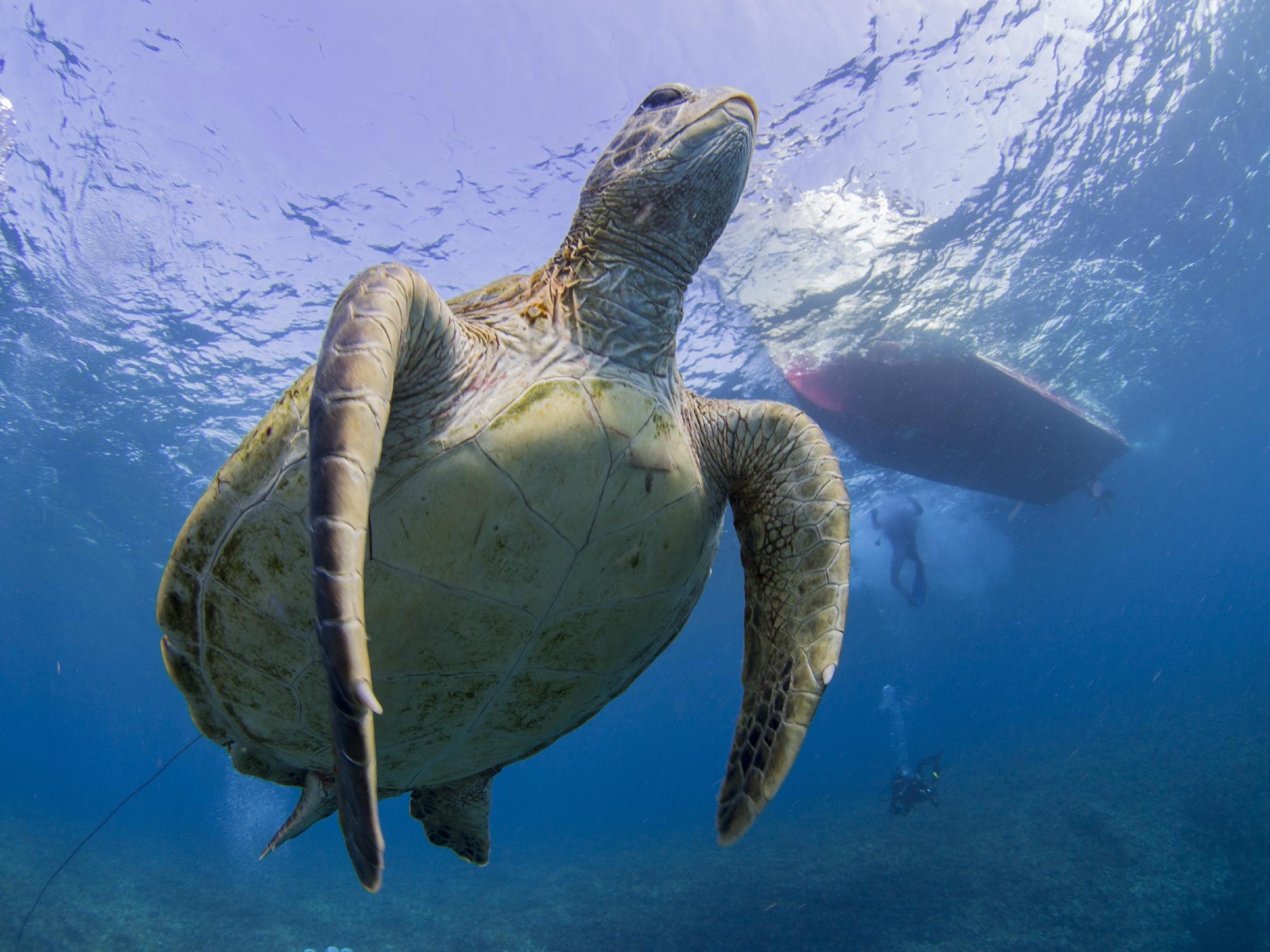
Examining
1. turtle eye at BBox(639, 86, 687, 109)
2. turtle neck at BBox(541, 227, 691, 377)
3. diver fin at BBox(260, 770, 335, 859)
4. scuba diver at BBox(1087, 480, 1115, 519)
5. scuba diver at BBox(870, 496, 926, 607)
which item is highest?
turtle eye at BBox(639, 86, 687, 109)

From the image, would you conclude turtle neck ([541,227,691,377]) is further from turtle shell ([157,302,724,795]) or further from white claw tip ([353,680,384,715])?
white claw tip ([353,680,384,715])

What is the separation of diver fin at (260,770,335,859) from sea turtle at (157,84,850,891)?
122 mm

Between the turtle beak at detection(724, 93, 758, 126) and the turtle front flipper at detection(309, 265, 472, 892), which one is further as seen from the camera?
the turtle beak at detection(724, 93, 758, 126)

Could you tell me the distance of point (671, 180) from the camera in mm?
2512

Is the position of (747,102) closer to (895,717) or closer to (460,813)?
(460,813)

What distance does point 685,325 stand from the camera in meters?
11.9

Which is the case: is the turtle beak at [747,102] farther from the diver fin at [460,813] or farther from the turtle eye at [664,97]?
the diver fin at [460,813]

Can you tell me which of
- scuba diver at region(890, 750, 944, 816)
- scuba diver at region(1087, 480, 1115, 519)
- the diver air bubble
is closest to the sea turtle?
scuba diver at region(890, 750, 944, 816)

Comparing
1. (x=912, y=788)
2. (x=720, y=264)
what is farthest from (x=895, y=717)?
(x=720, y=264)

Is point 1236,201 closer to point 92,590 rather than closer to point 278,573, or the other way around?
point 278,573

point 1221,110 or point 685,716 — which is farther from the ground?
point 1221,110

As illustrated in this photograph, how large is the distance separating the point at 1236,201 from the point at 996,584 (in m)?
28.7

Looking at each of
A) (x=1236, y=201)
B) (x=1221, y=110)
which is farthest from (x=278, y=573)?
(x=1236, y=201)

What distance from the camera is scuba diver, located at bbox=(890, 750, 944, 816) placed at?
1373 cm
